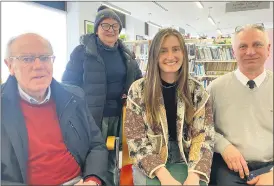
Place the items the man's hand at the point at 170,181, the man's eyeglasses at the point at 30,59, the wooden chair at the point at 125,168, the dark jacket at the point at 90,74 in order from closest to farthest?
the man's eyeglasses at the point at 30,59
the man's hand at the point at 170,181
the wooden chair at the point at 125,168
the dark jacket at the point at 90,74

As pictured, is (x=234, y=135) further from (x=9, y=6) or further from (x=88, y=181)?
(x=9, y=6)

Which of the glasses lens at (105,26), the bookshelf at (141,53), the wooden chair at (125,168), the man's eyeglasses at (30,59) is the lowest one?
the wooden chair at (125,168)

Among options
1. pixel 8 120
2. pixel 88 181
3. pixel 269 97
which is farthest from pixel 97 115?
pixel 269 97

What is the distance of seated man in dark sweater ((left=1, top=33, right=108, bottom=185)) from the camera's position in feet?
3.00

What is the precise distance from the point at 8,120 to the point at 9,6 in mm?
449

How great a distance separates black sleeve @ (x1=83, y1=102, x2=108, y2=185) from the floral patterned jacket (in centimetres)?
14

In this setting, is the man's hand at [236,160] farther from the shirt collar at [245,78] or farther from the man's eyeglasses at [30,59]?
the man's eyeglasses at [30,59]

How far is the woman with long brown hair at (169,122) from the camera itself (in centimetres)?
105

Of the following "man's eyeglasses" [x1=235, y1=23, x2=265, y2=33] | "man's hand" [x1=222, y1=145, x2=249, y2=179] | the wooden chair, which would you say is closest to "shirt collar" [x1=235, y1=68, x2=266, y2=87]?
"man's eyeglasses" [x1=235, y1=23, x2=265, y2=33]

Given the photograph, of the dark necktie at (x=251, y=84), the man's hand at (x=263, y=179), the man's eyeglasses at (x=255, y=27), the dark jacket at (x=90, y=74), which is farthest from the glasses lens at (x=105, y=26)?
the man's hand at (x=263, y=179)

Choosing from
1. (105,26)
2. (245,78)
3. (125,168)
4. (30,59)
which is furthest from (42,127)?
(245,78)

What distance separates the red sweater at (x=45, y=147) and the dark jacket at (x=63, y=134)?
22 mm

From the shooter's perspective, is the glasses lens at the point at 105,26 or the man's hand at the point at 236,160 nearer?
the man's hand at the point at 236,160

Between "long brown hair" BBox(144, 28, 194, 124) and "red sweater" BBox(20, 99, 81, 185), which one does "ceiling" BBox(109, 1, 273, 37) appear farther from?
"red sweater" BBox(20, 99, 81, 185)
